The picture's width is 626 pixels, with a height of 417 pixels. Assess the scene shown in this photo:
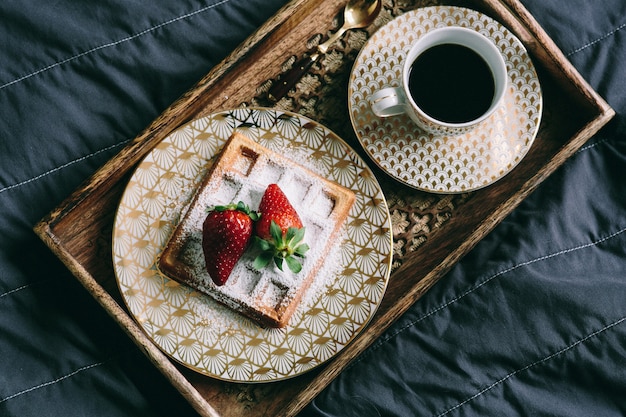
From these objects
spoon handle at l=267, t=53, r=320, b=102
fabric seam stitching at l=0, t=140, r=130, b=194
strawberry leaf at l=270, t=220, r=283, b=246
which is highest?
fabric seam stitching at l=0, t=140, r=130, b=194

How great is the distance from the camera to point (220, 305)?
122cm

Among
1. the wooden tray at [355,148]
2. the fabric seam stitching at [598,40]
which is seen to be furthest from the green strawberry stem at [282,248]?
the fabric seam stitching at [598,40]

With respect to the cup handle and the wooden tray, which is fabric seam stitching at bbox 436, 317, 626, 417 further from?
the cup handle

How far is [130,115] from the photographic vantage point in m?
1.31

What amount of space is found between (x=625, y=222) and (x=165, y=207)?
91 centimetres

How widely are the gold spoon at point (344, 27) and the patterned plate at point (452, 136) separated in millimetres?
63

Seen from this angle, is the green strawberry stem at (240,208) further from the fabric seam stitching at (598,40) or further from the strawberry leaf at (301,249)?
the fabric seam stitching at (598,40)

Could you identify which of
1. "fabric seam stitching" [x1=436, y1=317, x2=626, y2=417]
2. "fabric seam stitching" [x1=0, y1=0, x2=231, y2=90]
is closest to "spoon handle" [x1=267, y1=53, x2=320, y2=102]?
"fabric seam stitching" [x1=0, y1=0, x2=231, y2=90]

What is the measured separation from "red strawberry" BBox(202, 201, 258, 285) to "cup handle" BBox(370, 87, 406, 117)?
29 centimetres

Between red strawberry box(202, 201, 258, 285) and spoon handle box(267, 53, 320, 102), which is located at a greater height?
spoon handle box(267, 53, 320, 102)

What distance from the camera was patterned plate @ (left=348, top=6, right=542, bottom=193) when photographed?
123 cm

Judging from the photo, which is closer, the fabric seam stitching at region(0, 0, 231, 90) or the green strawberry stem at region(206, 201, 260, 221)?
the green strawberry stem at region(206, 201, 260, 221)

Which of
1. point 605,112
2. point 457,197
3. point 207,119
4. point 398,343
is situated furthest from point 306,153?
point 605,112

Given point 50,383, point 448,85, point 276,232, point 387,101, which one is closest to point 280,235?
point 276,232
